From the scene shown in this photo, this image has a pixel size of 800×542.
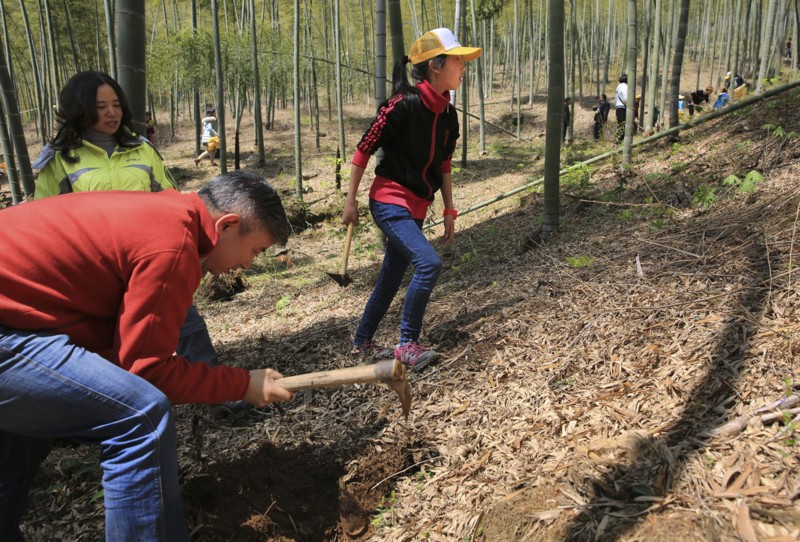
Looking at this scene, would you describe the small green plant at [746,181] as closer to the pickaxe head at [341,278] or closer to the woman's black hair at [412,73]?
the woman's black hair at [412,73]

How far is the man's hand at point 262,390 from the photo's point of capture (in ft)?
5.62

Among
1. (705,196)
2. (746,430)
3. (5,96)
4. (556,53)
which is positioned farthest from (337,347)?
(5,96)

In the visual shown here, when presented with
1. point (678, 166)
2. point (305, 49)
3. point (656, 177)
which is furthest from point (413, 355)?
point (305, 49)

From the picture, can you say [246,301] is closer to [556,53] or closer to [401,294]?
[401,294]

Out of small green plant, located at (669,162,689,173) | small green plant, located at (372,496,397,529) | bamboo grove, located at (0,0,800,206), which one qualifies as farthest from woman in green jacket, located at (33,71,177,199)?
small green plant, located at (669,162,689,173)

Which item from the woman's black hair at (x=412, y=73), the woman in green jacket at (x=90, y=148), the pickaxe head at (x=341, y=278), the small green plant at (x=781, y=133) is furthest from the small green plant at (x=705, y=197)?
the woman in green jacket at (x=90, y=148)

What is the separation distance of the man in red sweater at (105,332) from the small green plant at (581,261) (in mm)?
2785

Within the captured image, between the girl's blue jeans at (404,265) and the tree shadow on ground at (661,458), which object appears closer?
the tree shadow on ground at (661,458)

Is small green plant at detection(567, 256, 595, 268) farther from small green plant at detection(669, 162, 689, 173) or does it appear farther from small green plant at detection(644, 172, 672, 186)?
small green plant at detection(669, 162, 689, 173)

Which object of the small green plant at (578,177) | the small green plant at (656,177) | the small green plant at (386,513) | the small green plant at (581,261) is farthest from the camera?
the small green plant at (578,177)

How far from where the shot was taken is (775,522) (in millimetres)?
1472

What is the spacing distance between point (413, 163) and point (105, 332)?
5.90ft

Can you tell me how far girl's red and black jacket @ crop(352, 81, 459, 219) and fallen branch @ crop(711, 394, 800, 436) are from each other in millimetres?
1731

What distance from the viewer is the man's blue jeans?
1377 millimetres
